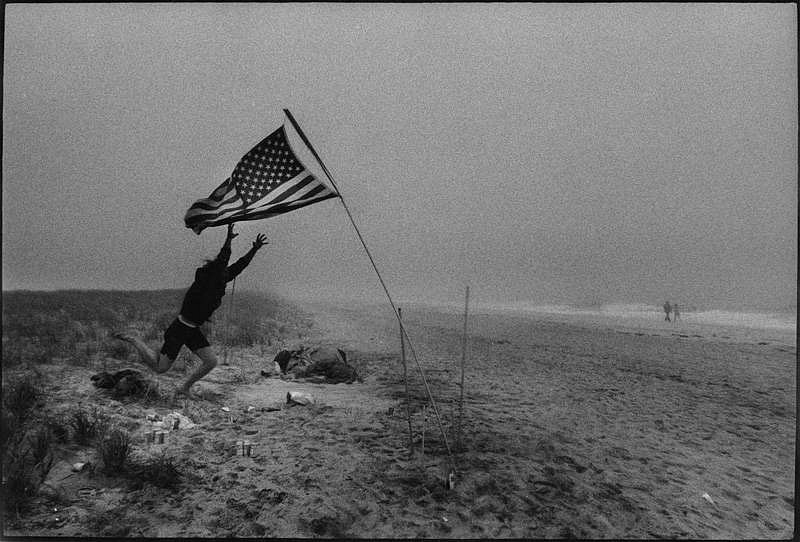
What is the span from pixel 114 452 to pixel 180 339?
108 centimetres

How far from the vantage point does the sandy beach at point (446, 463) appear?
288 centimetres

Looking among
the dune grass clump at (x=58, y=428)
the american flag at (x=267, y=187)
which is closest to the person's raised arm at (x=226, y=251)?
the american flag at (x=267, y=187)

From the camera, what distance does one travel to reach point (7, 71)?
3896 mm

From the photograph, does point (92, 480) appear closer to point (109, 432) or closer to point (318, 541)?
point (109, 432)

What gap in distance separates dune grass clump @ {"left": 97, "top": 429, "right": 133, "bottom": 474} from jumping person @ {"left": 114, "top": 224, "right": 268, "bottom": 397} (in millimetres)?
730

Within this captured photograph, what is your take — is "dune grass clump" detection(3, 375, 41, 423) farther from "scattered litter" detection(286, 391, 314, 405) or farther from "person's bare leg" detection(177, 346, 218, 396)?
"scattered litter" detection(286, 391, 314, 405)

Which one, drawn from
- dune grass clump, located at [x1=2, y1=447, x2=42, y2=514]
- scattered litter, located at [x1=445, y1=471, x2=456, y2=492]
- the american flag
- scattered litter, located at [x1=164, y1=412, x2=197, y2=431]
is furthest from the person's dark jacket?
scattered litter, located at [x1=445, y1=471, x2=456, y2=492]

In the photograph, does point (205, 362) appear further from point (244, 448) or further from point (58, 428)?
point (58, 428)

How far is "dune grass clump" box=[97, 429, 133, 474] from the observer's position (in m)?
3.12

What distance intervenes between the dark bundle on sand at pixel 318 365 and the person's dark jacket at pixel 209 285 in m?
2.06

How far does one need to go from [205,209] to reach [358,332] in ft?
23.0

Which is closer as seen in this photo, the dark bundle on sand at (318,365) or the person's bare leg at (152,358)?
the person's bare leg at (152,358)

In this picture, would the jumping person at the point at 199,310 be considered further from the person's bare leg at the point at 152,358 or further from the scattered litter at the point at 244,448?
the scattered litter at the point at 244,448

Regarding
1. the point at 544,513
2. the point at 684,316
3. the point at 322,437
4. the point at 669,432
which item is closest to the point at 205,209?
the point at 322,437
